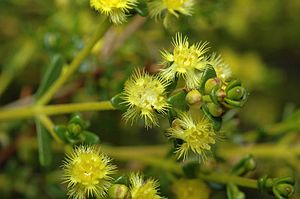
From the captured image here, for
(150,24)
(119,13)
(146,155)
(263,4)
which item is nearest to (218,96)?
(119,13)

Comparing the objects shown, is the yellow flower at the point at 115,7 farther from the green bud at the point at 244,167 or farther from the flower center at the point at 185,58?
the green bud at the point at 244,167

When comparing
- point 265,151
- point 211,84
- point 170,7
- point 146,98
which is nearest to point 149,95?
point 146,98

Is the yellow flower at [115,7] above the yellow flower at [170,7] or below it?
below

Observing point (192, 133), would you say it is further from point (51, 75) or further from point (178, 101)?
point (51, 75)

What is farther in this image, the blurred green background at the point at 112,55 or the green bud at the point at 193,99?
the blurred green background at the point at 112,55

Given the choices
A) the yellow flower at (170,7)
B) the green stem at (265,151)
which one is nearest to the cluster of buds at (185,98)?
the yellow flower at (170,7)

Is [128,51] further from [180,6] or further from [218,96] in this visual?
[218,96]
